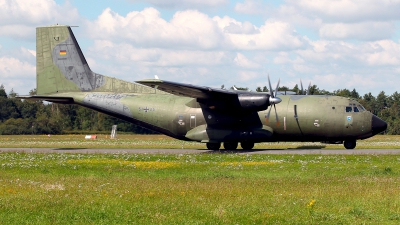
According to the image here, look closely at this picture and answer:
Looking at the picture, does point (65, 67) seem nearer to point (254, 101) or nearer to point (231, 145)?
point (231, 145)

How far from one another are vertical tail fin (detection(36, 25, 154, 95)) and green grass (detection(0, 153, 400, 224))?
11088 mm

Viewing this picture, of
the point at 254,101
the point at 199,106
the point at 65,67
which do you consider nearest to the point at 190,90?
the point at 199,106

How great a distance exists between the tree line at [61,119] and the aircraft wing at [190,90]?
57381 millimetres

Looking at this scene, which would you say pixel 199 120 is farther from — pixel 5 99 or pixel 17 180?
pixel 5 99

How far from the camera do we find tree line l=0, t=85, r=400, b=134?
294 feet

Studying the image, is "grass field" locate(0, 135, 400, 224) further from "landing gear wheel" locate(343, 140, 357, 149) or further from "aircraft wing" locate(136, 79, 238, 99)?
"landing gear wheel" locate(343, 140, 357, 149)

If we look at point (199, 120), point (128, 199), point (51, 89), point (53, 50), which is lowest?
point (128, 199)

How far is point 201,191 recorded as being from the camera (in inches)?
662

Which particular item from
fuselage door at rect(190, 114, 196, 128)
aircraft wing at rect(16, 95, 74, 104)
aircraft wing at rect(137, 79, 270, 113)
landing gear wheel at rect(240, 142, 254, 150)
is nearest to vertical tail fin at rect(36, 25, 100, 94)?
aircraft wing at rect(16, 95, 74, 104)

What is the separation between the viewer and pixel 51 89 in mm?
37844

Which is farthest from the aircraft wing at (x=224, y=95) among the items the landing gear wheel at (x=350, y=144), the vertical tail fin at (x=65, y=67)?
the landing gear wheel at (x=350, y=144)

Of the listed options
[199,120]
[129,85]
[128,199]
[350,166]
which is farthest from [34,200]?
[129,85]

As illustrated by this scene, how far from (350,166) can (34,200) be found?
49.2 feet

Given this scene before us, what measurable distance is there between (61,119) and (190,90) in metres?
76.7
